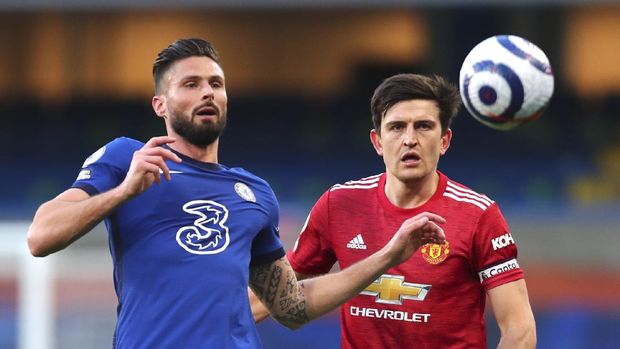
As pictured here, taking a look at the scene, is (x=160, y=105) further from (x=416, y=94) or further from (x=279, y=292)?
(x=416, y=94)

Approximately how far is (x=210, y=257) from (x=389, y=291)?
938 millimetres

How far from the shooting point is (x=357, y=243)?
506cm

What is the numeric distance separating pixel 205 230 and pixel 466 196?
1.26 metres

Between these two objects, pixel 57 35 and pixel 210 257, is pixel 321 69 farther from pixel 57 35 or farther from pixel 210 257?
pixel 210 257

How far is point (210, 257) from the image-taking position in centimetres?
433

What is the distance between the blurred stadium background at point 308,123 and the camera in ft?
32.8

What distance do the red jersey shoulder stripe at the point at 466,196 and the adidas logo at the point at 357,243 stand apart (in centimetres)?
42

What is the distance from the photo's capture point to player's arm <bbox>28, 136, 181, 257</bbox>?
384 cm

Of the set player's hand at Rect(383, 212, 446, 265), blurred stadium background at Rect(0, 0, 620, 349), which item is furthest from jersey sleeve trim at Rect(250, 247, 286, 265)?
blurred stadium background at Rect(0, 0, 620, 349)

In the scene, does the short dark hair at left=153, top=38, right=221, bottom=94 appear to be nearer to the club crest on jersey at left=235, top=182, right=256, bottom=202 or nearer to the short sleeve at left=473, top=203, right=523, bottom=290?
the club crest on jersey at left=235, top=182, right=256, bottom=202

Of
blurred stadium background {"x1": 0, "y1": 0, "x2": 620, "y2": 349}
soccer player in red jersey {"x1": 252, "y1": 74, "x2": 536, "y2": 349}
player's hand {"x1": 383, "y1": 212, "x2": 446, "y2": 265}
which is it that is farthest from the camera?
blurred stadium background {"x1": 0, "y1": 0, "x2": 620, "y2": 349}

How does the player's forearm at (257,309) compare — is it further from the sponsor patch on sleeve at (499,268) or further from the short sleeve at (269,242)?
the sponsor patch on sleeve at (499,268)

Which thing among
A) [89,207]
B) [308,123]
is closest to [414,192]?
[89,207]

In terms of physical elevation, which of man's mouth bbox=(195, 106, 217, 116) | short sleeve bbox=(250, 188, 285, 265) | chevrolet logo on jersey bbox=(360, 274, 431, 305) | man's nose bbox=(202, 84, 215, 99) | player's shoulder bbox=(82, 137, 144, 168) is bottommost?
chevrolet logo on jersey bbox=(360, 274, 431, 305)
